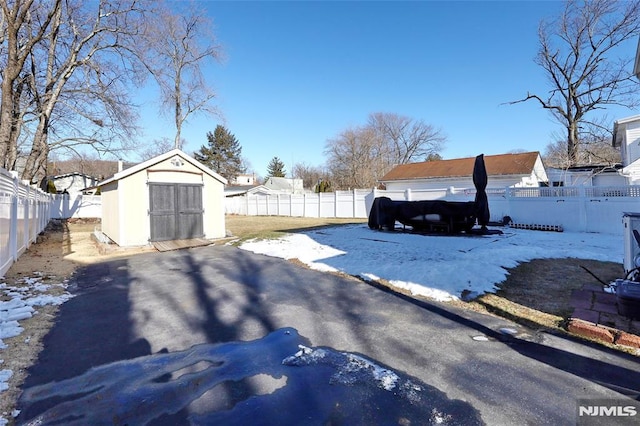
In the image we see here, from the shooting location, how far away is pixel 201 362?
104 inches

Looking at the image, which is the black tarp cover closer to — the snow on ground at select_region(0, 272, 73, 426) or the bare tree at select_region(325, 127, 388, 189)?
the snow on ground at select_region(0, 272, 73, 426)

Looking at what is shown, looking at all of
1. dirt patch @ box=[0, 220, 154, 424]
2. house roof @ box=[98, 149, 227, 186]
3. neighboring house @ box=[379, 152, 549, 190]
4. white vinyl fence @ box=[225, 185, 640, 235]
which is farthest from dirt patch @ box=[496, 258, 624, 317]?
neighboring house @ box=[379, 152, 549, 190]

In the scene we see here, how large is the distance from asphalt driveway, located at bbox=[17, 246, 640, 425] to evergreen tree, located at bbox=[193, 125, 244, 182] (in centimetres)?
4775

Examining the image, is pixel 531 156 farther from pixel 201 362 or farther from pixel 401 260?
pixel 201 362

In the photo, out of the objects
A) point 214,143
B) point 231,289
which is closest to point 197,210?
point 231,289

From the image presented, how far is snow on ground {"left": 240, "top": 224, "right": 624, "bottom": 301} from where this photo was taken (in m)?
4.87

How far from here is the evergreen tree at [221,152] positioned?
160ft

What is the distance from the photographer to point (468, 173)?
2325cm

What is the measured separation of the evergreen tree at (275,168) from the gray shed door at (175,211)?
5126 centimetres

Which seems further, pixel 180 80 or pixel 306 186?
pixel 306 186

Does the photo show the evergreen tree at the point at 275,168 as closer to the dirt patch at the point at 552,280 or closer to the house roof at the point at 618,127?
the house roof at the point at 618,127

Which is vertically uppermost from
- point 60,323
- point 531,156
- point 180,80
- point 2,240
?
point 180,80

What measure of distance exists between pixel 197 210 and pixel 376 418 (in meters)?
9.80

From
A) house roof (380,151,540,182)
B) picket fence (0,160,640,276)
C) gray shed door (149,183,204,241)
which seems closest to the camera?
picket fence (0,160,640,276)
